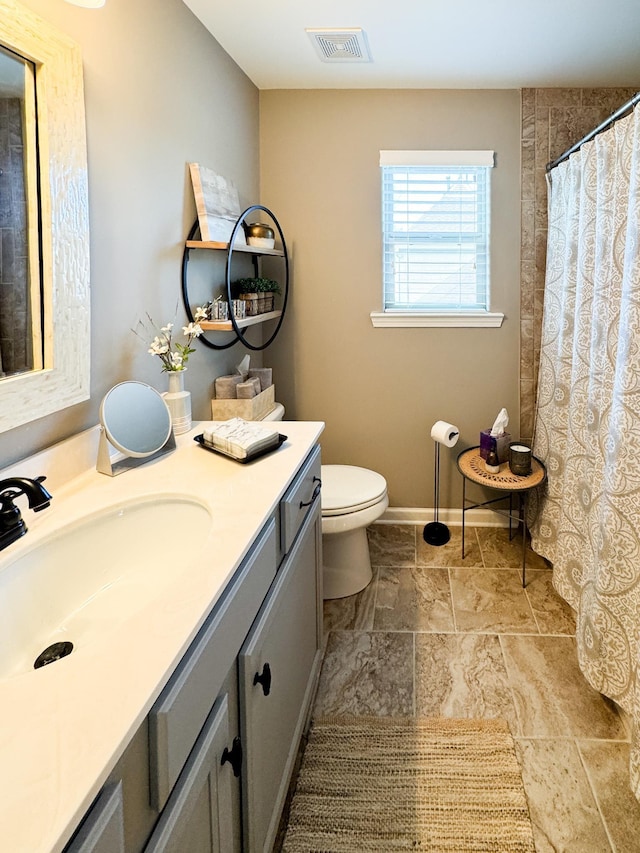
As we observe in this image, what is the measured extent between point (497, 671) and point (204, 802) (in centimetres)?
143

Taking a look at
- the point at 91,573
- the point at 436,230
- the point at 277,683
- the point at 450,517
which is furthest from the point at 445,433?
the point at 91,573

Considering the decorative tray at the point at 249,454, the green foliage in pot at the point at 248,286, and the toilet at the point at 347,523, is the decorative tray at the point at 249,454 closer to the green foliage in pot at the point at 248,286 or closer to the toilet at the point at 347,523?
the toilet at the point at 347,523

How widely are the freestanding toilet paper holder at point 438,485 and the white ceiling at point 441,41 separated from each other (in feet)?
5.21

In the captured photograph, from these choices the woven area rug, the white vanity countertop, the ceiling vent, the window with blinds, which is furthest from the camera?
the window with blinds

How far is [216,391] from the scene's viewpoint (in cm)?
237

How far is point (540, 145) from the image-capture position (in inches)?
112

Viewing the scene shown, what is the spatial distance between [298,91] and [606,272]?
1.74 meters

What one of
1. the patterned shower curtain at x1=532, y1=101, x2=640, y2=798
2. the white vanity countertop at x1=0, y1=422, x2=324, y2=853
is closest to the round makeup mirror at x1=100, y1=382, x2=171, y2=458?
the white vanity countertop at x1=0, y1=422, x2=324, y2=853

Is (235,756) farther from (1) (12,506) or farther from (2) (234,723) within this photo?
(1) (12,506)

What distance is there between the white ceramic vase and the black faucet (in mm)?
720

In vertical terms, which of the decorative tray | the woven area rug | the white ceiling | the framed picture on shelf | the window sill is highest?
the white ceiling

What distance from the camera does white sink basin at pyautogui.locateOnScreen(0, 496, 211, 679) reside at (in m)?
1.00

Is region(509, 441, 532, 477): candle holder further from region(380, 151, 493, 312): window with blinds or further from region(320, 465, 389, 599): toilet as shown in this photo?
region(380, 151, 493, 312): window with blinds

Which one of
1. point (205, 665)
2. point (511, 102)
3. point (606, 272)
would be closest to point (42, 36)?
point (205, 665)
